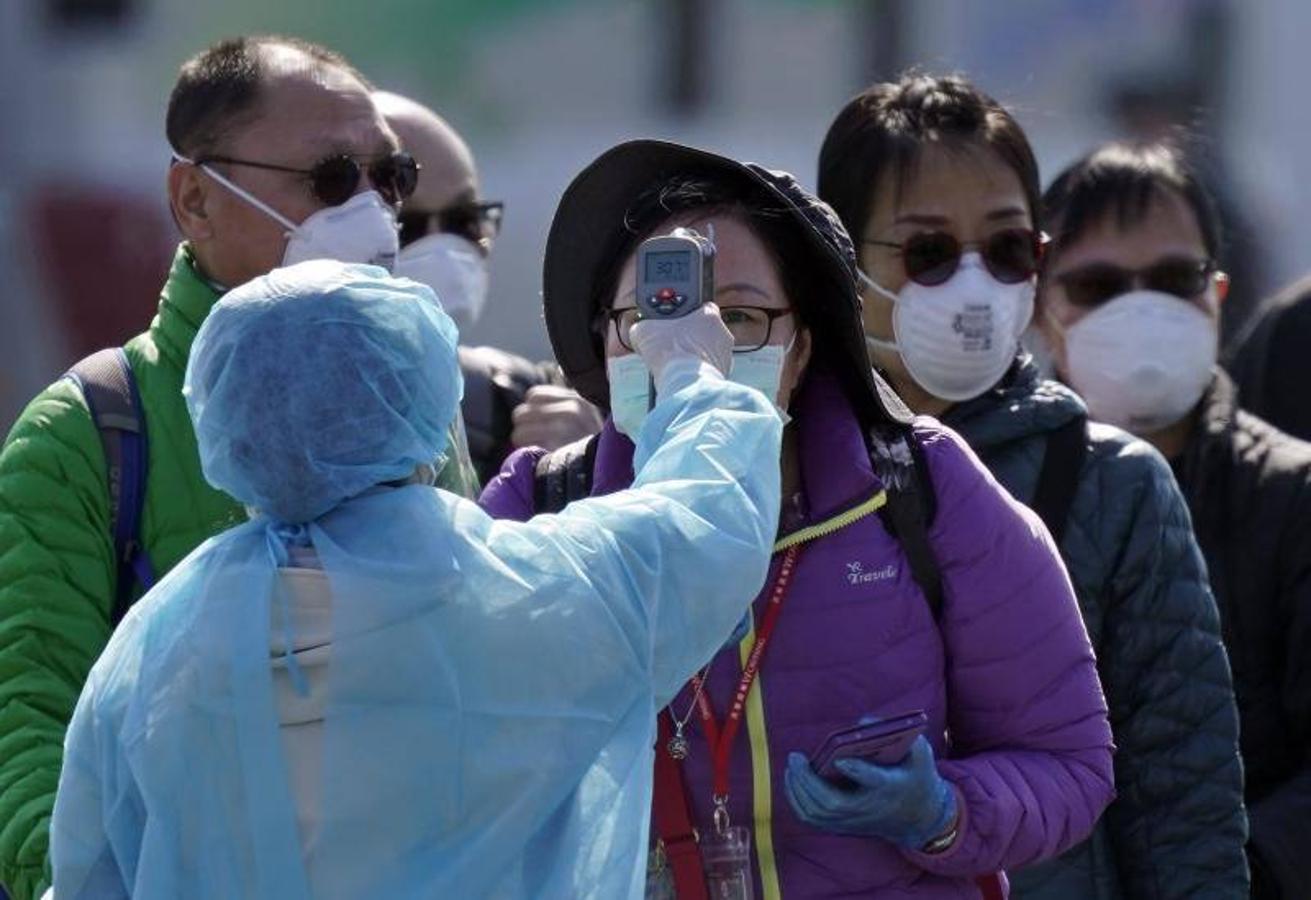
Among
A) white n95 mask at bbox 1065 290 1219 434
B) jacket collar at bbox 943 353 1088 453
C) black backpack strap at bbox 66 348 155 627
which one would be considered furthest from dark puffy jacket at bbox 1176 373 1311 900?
black backpack strap at bbox 66 348 155 627

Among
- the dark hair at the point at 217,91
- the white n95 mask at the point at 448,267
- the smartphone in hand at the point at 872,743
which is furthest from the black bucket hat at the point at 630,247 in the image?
the white n95 mask at the point at 448,267

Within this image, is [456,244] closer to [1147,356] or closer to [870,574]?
[1147,356]

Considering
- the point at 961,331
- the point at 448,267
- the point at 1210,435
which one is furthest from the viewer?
the point at 448,267

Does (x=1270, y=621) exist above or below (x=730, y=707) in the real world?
below

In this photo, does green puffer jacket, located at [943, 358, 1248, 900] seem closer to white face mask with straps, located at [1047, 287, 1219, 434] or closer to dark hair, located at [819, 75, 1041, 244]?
dark hair, located at [819, 75, 1041, 244]

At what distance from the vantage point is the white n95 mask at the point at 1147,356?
4613 mm

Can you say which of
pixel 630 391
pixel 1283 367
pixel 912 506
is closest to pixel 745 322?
pixel 630 391

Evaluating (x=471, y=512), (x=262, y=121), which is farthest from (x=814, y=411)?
(x=262, y=121)

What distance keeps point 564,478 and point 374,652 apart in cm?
70

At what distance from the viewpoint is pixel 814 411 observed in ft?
10.9

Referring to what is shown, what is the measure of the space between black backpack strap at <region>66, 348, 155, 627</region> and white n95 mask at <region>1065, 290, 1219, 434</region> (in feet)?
5.73

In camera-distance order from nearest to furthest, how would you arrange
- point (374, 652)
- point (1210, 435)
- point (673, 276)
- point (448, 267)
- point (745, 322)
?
point (374, 652), point (673, 276), point (745, 322), point (1210, 435), point (448, 267)

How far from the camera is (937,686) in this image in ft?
10.4

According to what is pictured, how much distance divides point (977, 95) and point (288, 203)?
1059 mm
